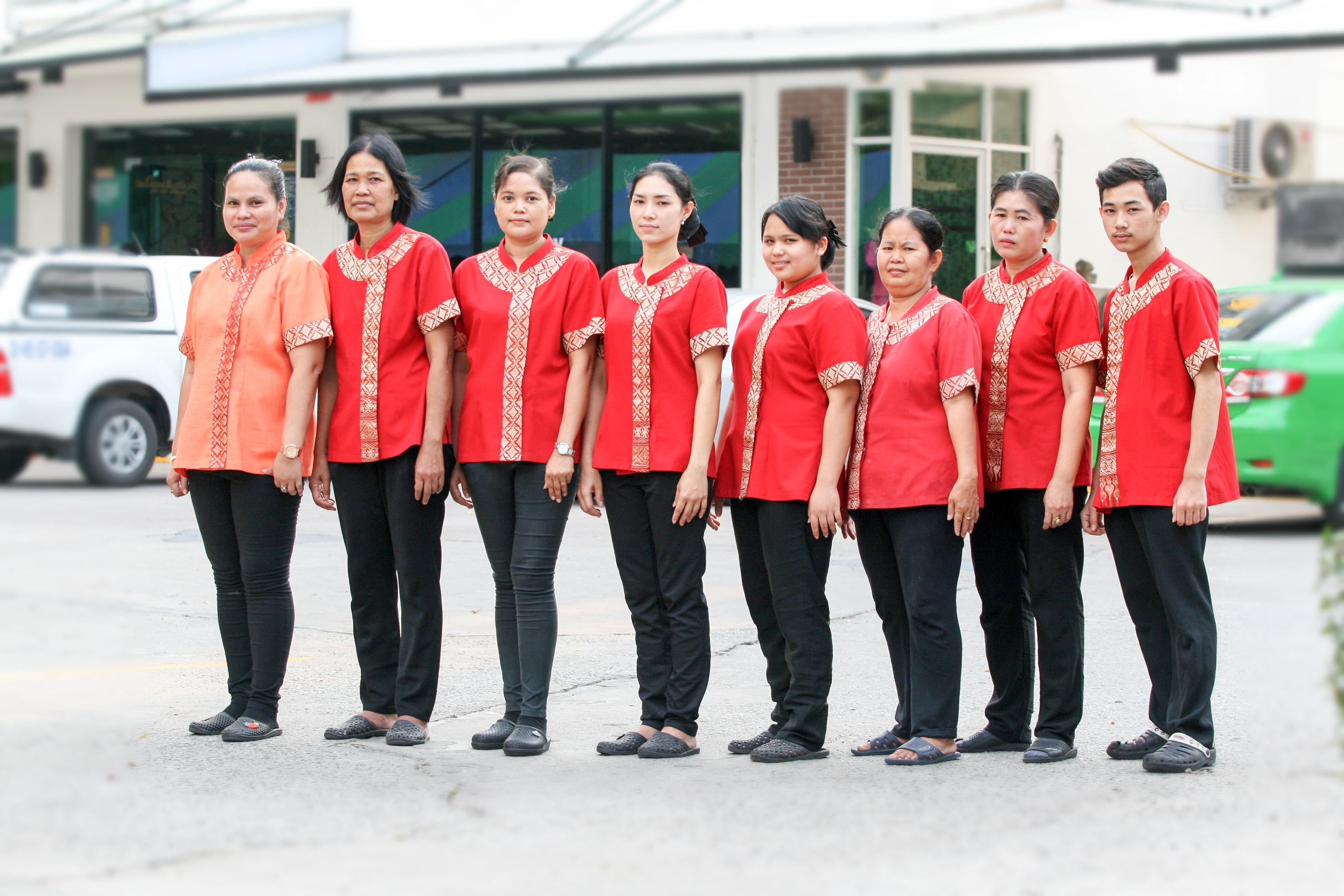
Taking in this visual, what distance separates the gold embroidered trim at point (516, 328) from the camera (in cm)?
479

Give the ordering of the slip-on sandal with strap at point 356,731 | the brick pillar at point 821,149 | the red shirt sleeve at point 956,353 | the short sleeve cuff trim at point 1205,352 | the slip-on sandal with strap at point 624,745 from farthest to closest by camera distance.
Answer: the brick pillar at point 821,149 → the slip-on sandal with strap at point 356,731 → the slip-on sandal with strap at point 624,745 → the red shirt sleeve at point 956,353 → the short sleeve cuff trim at point 1205,352

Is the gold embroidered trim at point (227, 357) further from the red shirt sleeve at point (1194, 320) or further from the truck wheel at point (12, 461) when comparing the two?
the red shirt sleeve at point (1194, 320)

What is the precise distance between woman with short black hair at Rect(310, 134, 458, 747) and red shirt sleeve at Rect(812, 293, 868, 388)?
1130 mm

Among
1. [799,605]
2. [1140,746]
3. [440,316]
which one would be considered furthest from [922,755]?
[440,316]

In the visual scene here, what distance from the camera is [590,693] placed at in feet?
19.1

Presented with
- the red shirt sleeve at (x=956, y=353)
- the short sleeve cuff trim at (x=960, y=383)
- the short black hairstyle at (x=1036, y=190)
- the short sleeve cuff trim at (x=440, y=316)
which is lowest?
the short sleeve cuff trim at (x=960, y=383)

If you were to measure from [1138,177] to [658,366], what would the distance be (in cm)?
154

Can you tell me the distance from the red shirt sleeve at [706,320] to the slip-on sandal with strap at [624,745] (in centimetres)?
120

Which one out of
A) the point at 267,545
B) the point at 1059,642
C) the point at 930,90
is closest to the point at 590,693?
the point at 267,545

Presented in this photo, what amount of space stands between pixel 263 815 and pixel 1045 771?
222cm

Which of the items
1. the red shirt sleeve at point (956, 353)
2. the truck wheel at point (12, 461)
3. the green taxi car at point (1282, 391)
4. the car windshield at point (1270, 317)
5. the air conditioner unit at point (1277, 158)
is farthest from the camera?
the green taxi car at point (1282, 391)

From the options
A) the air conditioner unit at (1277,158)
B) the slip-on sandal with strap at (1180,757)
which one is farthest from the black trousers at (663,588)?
the air conditioner unit at (1277,158)

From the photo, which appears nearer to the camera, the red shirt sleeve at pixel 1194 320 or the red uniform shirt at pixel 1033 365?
the red shirt sleeve at pixel 1194 320

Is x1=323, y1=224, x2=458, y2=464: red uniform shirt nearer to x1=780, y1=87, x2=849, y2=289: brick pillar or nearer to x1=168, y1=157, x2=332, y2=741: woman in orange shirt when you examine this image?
x1=168, y1=157, x2=332, y2=741: woman in orange shirt
